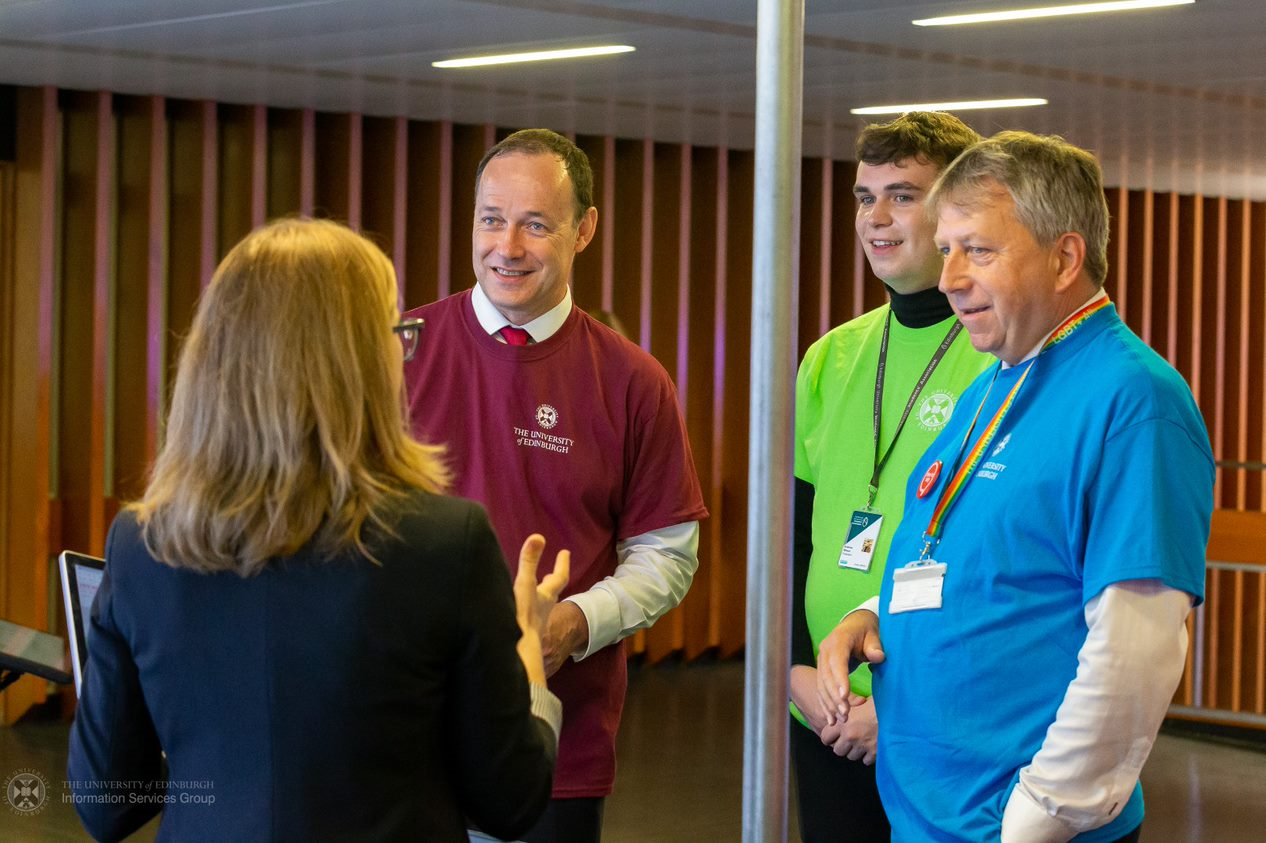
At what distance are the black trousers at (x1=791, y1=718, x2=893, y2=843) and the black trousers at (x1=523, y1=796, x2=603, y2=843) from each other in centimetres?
35

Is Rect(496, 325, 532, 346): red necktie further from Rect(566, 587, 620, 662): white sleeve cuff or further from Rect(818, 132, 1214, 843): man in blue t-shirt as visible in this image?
Rect(818, 132, 1214, 843): man in blue t-shirt

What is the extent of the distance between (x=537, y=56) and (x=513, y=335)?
356 centimetres

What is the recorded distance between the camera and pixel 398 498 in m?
1.43

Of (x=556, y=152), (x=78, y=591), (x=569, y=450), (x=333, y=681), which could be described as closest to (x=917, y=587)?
(x=569, y=450)

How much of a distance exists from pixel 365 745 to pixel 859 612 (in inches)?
33.1

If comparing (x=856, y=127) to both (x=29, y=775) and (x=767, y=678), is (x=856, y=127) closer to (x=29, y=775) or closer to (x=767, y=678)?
(x=29, y=775)

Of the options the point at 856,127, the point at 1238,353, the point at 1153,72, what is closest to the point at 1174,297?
the point at 1238,353

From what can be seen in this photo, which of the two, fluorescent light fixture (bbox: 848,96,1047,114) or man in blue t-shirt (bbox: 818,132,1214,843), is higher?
fluorescent light fixture (bbox: 848,96,1047,114)

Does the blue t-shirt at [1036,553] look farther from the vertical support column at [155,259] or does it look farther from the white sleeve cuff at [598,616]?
the vertical support column at [155,259]

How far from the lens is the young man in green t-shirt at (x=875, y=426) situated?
220cm

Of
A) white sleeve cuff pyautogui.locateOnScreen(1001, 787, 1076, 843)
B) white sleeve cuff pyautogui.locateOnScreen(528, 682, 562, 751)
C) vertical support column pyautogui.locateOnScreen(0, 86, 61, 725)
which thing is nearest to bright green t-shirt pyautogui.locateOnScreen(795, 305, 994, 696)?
white sleeve cuff pyautogui.locateOnScreen(1001, 787, 1076, 843)

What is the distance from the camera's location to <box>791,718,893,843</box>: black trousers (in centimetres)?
223

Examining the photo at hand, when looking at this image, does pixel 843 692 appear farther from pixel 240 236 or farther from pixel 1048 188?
pixel 240 236

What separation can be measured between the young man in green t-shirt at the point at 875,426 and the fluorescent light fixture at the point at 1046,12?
98.2 inches
